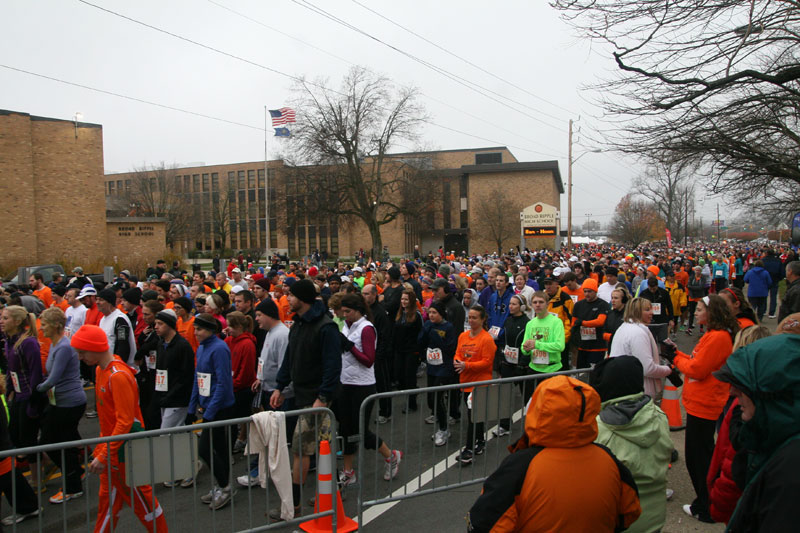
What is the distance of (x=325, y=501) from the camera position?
4.19 metres

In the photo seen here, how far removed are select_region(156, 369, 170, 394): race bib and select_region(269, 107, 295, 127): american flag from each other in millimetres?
32402

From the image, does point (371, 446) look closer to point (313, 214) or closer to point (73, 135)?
point (73, 135)

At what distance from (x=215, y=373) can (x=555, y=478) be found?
3.74 meters

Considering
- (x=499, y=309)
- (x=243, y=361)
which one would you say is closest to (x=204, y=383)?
(x=243, y=361)

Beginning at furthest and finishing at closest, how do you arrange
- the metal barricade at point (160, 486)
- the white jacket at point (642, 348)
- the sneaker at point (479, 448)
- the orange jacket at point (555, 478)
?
the sneaker at point (479, 448), the white jacket at point (642, 348), the metal barricade at point (160, 486), the orange jacket at point (555, 478)

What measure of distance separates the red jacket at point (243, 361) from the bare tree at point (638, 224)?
56.6 metres

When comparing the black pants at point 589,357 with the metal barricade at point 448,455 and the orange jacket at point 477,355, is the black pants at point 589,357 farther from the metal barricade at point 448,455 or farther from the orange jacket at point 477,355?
the orange jacket at point 477,355

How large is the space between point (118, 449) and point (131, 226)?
117ft

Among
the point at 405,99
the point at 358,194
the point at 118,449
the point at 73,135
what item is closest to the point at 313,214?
the point at 358,194

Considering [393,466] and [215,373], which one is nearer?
[215,373]

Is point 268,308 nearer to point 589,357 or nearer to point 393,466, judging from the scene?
point 393,466

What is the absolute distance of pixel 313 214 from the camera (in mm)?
43188

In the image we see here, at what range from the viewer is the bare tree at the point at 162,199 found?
58.2m

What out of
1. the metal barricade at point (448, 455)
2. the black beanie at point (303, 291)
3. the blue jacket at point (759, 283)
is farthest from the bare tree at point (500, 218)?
the black beanie at point (303, 291)
